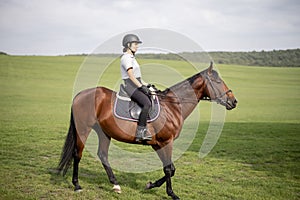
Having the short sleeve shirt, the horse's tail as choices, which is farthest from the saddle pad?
the horse's tail

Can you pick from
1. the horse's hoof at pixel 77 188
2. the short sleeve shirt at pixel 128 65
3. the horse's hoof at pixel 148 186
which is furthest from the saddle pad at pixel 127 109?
the horse's hoof at pixel 77 188

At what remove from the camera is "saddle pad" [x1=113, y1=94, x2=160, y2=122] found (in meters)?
6.59

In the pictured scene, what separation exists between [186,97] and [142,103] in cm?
118

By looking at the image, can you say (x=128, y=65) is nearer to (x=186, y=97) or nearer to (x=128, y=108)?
(x=128, y=108)

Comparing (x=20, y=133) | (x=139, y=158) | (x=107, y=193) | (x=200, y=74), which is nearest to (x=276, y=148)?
(x=139, y=158)

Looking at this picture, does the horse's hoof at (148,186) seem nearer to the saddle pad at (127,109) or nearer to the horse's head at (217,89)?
the saddle pad at (127,109)

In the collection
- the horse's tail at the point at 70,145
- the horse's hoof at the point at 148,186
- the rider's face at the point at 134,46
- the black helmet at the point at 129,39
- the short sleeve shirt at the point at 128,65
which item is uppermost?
the black helmet at the point at 129,39

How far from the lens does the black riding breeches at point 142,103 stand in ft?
21.1

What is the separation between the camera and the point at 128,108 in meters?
6.64

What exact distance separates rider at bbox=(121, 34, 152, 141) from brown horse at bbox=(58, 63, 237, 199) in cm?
20

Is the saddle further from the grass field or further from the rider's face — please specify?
the grass field

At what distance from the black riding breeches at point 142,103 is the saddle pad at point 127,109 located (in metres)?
0.14

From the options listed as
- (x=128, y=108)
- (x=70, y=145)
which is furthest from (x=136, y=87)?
(x=70, y=145)

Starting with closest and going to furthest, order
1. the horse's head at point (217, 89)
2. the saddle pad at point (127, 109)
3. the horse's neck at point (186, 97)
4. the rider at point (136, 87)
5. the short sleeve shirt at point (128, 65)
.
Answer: the short sleeve shirt at point (128, 65) → the rider at point (136, 87) → the saddle pad at point (127, 109) → the horse's head at point (217, 89) → the horse's neck at point (186, 97)
